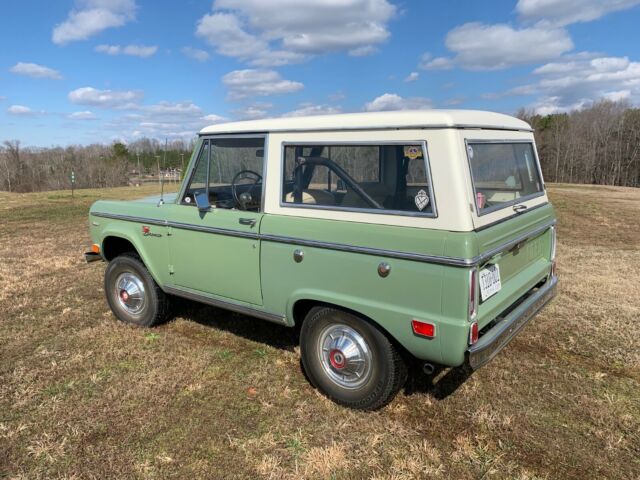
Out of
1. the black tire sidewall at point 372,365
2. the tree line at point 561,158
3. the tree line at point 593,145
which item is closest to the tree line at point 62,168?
the tree line at point 561,158

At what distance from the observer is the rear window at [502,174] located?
114 inches

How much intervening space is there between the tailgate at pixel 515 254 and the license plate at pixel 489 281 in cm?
3

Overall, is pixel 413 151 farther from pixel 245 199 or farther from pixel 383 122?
pixel 245 199

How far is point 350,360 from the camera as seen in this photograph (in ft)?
10.4

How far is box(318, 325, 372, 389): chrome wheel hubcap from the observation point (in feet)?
10.3

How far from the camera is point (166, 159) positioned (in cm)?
410

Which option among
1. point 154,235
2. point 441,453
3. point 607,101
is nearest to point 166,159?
point 154,235

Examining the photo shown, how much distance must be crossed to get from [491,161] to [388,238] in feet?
3.36

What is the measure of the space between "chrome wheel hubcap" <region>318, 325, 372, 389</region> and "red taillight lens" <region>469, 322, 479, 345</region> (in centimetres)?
71

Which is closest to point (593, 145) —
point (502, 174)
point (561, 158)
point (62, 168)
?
point (561, 158)

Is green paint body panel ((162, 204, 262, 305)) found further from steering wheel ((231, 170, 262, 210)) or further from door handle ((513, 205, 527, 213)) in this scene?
door handle ((513, 205, 527, 213))

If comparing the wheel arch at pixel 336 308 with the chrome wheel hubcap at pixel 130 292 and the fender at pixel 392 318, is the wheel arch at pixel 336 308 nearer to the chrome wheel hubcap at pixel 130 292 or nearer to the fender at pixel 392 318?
the fender at pixel 392 318

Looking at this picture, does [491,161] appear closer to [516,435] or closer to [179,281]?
[516,435]

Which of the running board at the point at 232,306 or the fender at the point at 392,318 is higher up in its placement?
the fender at the point at 392,318
